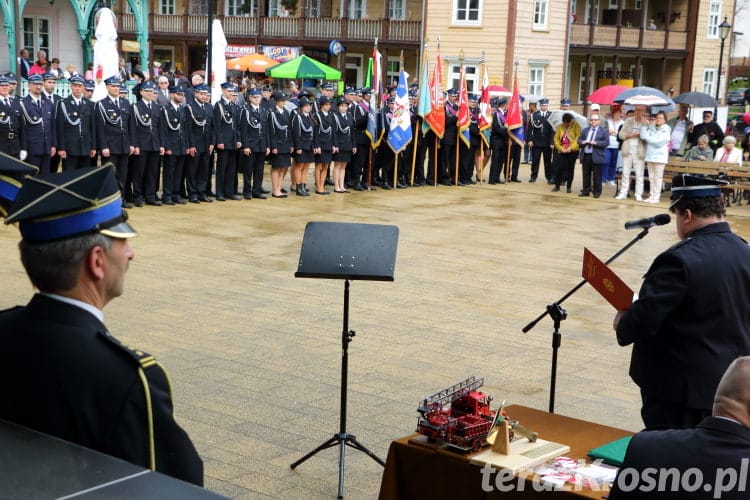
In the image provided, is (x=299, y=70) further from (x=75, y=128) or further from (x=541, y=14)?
(x=75, y=128)

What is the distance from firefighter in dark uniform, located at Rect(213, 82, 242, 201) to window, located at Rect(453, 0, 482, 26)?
22.0 m

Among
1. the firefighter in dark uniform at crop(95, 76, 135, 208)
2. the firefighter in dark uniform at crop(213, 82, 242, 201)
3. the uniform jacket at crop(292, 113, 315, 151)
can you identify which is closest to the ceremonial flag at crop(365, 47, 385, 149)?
the uniform jacket at crop(292, 113, 315, 151)

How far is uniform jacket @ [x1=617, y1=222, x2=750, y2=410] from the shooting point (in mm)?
4703

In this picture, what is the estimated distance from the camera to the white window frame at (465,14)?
38.1m

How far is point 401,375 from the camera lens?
7.87m

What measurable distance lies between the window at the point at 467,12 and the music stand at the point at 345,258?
110ft

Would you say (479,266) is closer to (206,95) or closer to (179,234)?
(179,234)

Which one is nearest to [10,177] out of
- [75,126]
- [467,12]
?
[75,126]

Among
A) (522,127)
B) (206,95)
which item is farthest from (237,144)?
(522,127)

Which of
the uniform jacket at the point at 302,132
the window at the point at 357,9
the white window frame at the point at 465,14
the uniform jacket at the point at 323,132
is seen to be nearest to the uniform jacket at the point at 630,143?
the uniform jacket at the point at 323,132

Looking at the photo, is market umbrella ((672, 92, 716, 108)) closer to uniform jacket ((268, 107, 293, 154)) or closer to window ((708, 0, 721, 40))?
uniform jacket ((268, 107, 293, 154))

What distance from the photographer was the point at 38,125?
1508 cm

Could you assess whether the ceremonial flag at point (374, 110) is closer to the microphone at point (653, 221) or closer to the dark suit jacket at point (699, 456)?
the microphone at point (653, 221)

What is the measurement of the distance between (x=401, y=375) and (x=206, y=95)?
412 inches
